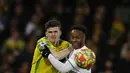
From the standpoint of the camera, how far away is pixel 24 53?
1577cm

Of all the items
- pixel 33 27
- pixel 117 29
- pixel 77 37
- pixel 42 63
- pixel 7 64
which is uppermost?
pixel 77 37

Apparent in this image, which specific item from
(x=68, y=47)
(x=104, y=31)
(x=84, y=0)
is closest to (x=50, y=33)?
(x=68, y=47)

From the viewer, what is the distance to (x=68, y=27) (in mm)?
17938

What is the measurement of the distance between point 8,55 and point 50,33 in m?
7.13

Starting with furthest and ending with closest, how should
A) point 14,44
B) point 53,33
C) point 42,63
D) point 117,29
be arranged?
1. point 117,29
2. point 14,44
3. point 42,63
4. point 53,33

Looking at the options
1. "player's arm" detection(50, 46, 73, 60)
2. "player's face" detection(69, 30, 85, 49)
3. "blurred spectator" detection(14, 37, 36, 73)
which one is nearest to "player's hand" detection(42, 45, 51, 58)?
"player's arm" detection(50, 46, 73, 60)

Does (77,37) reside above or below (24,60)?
above

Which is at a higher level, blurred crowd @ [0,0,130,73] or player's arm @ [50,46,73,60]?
player's arm @ [50,46,73,60]

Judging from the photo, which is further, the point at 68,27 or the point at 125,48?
the point at 68,27

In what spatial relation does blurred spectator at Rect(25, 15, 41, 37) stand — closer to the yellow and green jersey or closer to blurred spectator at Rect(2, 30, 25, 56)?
blurred spectator at Rect(2, 30, 25, 56)

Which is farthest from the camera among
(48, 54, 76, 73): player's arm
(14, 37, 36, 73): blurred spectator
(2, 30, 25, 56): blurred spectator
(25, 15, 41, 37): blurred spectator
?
(25, 15, 41, 37): blurred spectator

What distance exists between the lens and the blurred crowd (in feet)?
52.5

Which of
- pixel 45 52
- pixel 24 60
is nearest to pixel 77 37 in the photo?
pixel 45 52

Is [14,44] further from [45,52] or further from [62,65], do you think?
[62,65]
